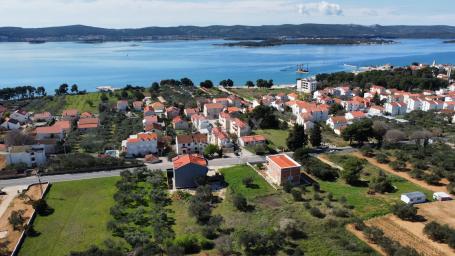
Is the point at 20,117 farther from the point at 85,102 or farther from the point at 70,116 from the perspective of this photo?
the point at 85,102

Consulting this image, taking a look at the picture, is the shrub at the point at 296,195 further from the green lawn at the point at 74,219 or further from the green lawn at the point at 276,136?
the green lawn at the point at 276,136

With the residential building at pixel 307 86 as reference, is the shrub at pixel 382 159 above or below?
below

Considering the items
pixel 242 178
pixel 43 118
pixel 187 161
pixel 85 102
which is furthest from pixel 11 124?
pixel 242 178

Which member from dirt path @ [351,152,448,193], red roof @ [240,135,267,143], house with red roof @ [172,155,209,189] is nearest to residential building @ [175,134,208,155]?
red roof @ [240,135,267,143]

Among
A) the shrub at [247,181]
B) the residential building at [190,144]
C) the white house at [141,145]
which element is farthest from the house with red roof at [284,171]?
the white house at [141,145]

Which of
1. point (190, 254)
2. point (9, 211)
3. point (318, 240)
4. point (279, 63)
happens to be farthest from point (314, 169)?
point (279, 63)
